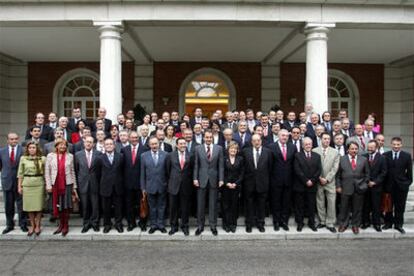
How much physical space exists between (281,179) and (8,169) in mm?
4910

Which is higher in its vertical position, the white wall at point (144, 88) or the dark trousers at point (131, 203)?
the white wall at point (144, 88)

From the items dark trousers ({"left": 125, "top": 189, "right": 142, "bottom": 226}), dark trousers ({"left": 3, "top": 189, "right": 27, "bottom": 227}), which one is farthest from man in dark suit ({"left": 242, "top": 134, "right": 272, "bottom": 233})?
dark trousers ({"left": 3, "top": 189, "right": 27, "bottom": 227})

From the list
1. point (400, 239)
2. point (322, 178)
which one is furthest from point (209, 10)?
point (400, 239)

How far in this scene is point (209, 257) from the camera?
5.75 meters

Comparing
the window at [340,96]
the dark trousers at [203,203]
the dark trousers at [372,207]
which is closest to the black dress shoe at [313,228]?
the dark trousers at [372,207]

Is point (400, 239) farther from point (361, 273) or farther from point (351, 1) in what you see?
point (351, 1)

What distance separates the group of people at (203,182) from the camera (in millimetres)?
6754

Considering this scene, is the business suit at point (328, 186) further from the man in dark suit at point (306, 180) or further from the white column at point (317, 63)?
the white column at point (317, 63)

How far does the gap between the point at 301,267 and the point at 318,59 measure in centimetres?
581

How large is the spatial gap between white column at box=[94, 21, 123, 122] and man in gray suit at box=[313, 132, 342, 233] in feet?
16.6

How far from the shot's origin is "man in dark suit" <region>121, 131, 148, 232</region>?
6.94 metres

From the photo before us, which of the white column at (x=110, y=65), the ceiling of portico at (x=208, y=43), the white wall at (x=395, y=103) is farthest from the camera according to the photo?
the white wall at (x=395, y=103)

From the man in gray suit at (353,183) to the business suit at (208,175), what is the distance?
2.20 meters

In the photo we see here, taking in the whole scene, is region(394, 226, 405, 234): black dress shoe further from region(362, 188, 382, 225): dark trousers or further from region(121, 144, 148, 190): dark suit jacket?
region(121, 144, 148, 190): dark suit jacket
